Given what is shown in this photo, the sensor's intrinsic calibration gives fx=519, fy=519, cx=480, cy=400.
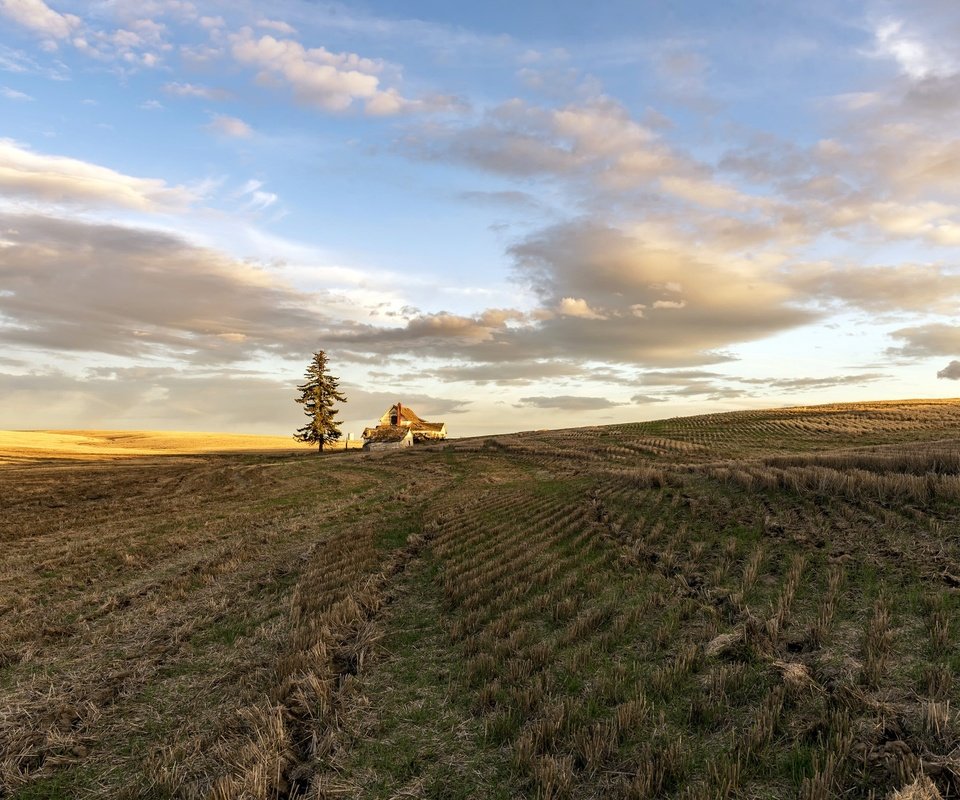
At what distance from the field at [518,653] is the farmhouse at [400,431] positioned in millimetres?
60501

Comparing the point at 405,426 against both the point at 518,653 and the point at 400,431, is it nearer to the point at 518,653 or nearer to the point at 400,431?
the point at 400,431

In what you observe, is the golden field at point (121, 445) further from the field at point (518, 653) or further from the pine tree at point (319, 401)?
the field at point (518, 653)

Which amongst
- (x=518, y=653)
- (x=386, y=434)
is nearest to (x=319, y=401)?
(x=386, y=434)

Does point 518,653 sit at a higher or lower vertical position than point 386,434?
lower

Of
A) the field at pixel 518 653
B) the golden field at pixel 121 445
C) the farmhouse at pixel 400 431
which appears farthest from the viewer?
the farmhouse at pixel 400 431

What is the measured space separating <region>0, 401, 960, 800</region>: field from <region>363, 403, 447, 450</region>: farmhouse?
60501mm

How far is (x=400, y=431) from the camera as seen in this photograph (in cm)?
8362

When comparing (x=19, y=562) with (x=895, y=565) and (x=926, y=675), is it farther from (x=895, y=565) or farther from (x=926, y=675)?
(x=895, y=565)

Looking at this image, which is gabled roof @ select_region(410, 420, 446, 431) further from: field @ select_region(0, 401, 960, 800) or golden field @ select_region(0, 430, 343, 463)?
field @ select_region(0, 401, 960, 800)

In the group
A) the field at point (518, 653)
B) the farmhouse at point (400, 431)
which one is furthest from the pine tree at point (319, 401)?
the field at point (518, 653)

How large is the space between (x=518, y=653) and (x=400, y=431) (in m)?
76.8

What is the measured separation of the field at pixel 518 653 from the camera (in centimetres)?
536

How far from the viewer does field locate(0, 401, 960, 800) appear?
536 cm

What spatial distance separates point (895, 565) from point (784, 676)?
5808 mm
